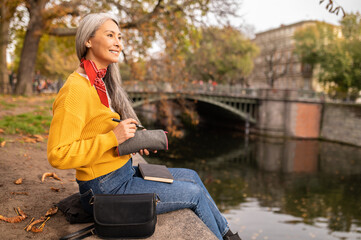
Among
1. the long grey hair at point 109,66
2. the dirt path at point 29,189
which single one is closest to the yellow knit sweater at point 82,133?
the long grey hair at point 109,66

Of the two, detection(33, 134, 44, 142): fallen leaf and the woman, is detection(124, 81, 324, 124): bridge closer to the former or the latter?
detection(33, 134, 44, 142): fallen leaf

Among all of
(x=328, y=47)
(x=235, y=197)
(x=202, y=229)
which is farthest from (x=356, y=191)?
(x=328, y=47)

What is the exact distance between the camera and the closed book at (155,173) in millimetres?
2188

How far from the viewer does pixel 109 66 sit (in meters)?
2.33

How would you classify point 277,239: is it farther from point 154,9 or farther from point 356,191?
point 154,9

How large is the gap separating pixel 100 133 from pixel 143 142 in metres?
0.28

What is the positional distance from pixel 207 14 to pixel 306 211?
734 cm

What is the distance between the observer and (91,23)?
2.04m

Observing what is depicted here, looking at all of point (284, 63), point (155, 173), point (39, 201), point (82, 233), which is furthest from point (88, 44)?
point (284, 63)

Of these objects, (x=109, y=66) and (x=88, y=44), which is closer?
(x=88, y=44)

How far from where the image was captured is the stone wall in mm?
20797

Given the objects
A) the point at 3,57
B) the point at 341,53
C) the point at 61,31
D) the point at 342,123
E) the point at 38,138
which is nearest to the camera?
the point at 38,138

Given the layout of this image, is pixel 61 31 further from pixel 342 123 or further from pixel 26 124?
pixel 342 123

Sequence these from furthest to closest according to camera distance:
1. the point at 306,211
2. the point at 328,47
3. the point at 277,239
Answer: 1. the point at 328,47
2. the point at 306,211
3. the point at 277,239
